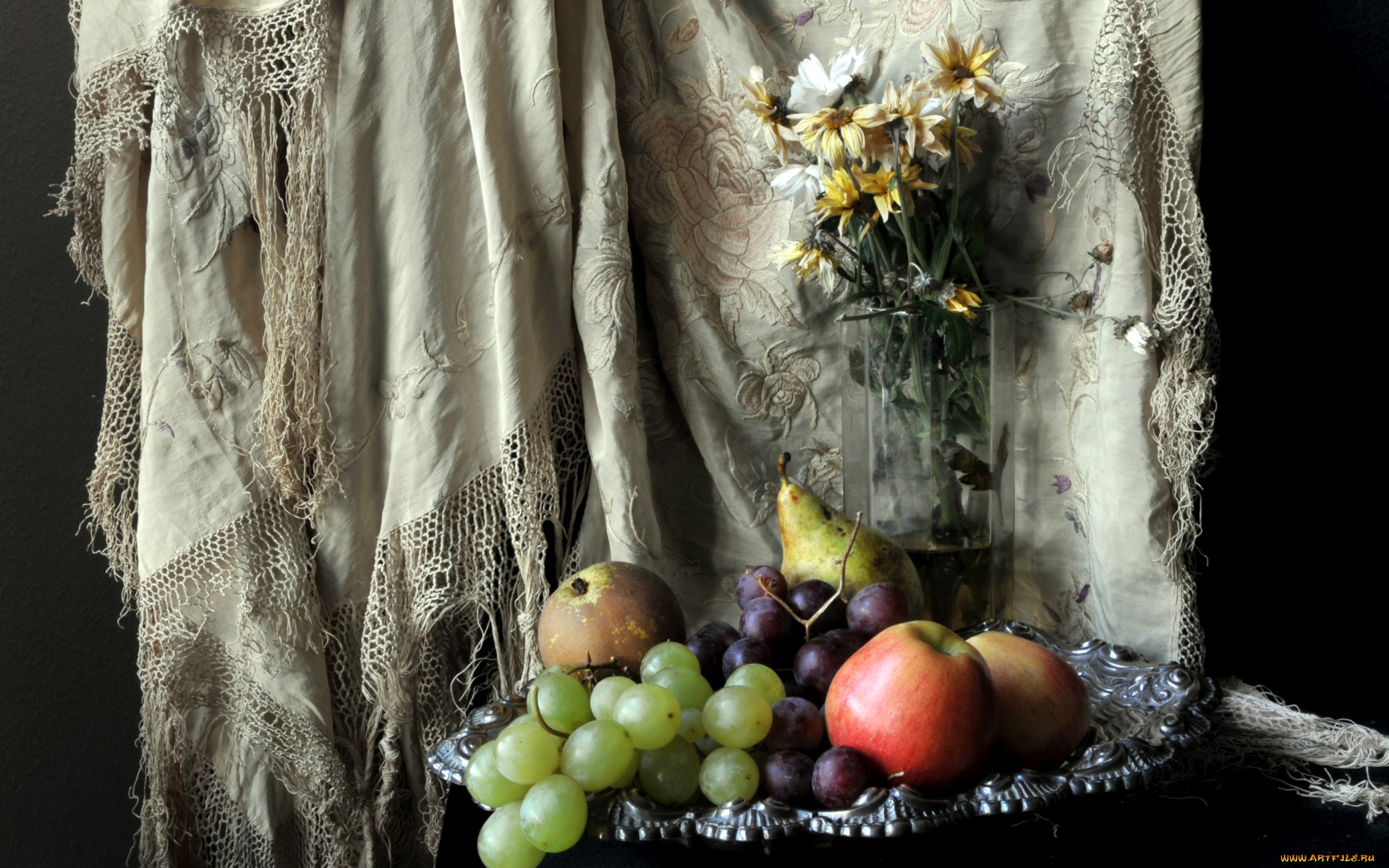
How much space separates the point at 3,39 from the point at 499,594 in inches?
29.0

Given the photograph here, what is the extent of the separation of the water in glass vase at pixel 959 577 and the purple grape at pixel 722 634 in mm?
197

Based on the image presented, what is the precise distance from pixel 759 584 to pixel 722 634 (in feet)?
0.16

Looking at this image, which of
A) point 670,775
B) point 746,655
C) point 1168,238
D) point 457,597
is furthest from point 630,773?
point 1168,238

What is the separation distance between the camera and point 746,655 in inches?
27.8

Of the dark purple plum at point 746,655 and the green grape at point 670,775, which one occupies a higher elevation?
the dark purple plum at point 746,655

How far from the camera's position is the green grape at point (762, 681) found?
66 centimetres

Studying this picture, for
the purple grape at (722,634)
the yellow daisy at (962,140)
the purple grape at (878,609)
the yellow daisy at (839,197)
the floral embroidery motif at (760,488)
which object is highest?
the yellow daisy at (962,140)

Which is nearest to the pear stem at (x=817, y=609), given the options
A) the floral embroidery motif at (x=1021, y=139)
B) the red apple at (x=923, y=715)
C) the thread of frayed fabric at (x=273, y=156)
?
the red apple at (x=923, y=715)

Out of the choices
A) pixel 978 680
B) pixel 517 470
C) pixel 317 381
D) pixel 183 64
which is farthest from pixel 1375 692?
pixel 183 64

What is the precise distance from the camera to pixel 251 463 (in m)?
0.93

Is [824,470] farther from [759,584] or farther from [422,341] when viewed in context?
[422,341]

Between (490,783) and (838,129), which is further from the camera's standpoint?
(838,129)

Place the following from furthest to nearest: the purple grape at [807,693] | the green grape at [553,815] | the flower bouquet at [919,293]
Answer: the flower bouquet at [919,293] < the purple grape at [807,693] < the green grape at [553,815]

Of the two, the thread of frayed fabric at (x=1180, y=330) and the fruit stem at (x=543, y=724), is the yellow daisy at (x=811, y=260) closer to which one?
the thread of frayed fabric at (x=1180, y=330)
